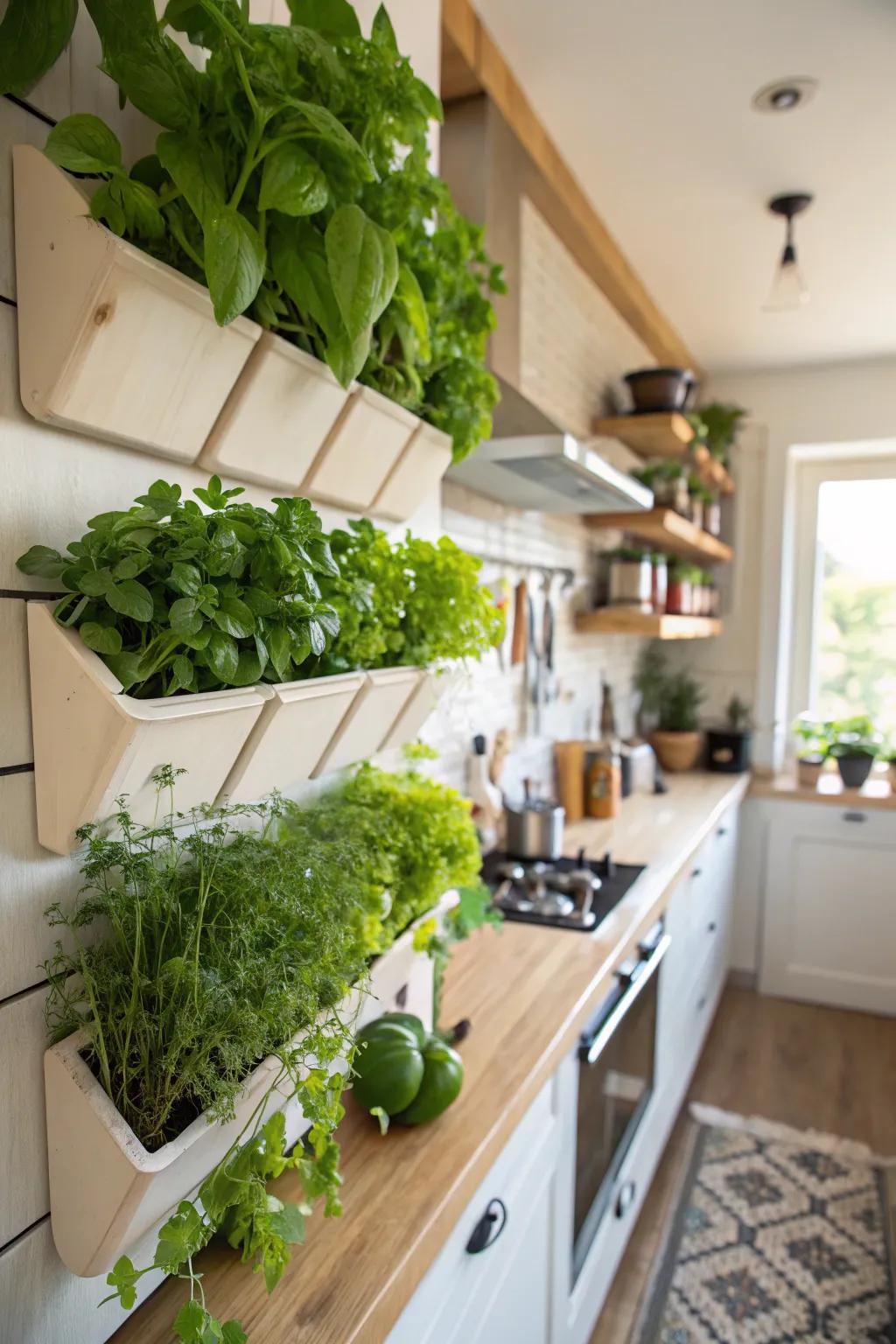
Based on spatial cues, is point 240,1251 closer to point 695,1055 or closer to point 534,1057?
point 534,1057

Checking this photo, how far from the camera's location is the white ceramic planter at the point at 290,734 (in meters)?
0.76

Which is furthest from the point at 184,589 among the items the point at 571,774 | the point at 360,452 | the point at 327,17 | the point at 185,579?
the point at 571,774

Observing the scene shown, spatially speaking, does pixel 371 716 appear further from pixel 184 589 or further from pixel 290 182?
pixel 290 182

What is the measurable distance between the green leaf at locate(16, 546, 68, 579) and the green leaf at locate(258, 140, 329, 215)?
316mm

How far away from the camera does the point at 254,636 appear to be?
69 centimetres

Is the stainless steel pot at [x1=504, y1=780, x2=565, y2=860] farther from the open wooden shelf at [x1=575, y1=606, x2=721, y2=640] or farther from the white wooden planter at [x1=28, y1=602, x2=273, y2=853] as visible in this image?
the white wooden planter at [x1=28, y1=602, x2=273, y2=853]

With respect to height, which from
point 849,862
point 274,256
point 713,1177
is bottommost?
point 713,1177

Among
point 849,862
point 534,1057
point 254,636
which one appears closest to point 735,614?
point 849,862

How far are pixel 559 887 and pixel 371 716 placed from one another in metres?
1.16

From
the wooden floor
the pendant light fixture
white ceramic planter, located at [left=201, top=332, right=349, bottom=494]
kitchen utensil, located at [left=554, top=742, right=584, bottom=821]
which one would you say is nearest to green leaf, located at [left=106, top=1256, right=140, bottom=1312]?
white ceramic planter, located at [left=201, top=332, right=349, bottom=494]

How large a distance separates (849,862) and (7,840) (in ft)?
11.4

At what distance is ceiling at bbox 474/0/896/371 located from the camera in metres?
1.68

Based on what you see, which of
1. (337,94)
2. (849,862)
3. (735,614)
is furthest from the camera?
(735,614)

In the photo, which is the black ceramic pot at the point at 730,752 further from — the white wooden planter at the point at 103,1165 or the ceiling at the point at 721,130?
the white wooden planter at the point at 103,1165
